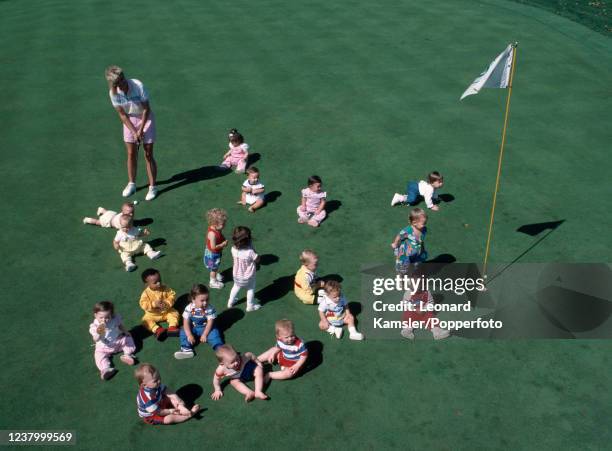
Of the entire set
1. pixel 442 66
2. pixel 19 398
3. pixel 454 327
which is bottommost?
pixel 19 398

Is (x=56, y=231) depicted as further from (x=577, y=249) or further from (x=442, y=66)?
(x=442, y=66)

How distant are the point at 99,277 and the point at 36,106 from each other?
26.9ft

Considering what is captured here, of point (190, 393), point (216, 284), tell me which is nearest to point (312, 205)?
point (216, 284)

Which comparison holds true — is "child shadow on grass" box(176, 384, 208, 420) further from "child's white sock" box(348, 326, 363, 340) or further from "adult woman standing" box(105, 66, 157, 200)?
"adult woman standing" box(105, 66, 157, 200)

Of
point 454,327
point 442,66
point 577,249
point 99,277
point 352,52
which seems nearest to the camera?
point 454,327

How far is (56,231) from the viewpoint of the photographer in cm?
1091

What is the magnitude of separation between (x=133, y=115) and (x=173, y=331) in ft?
15.5

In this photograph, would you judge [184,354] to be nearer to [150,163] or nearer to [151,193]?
[151,193]

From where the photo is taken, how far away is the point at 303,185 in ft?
40.6

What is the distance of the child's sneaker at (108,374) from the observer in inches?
312

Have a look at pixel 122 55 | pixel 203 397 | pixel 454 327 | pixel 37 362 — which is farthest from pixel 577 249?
pixel 122 55

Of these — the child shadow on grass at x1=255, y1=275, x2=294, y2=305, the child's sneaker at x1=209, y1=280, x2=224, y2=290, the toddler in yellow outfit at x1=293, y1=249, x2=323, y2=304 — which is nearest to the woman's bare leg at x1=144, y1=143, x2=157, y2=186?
the child's sneaker at x1=209, y1=280, x2=224, y2=290

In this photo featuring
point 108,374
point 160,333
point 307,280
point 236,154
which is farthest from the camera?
point 236,154

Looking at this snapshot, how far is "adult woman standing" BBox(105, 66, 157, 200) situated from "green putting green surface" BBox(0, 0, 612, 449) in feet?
1.90
